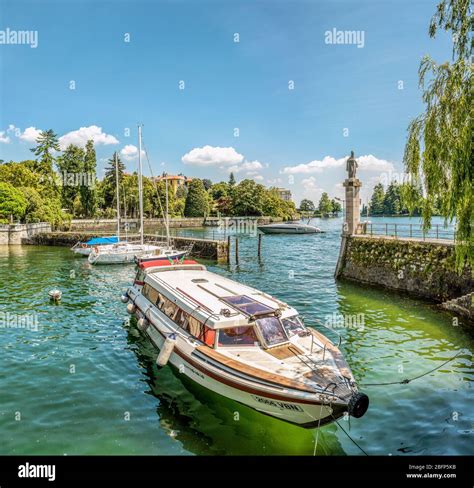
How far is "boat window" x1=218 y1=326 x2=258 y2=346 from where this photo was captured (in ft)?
34.8

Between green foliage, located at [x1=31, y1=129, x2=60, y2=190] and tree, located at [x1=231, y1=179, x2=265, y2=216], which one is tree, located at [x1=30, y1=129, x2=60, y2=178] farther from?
tree, located at [x1=231, y1=179, x2=265, y2=216]

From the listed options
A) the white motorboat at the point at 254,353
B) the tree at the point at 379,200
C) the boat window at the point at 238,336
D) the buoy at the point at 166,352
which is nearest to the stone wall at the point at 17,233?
the white motorboat at the point at 254,353

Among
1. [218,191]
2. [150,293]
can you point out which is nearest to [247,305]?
[150,293]

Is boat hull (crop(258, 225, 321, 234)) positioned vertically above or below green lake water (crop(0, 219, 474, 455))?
above

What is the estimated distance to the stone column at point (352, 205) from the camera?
28.5 metres

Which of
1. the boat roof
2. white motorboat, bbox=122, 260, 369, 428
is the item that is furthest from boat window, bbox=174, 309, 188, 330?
the boat roof

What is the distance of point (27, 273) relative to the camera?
33531mm

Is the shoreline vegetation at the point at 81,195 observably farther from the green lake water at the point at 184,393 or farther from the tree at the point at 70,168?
the green lake water at the point at 184,393

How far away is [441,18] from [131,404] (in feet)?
40.6

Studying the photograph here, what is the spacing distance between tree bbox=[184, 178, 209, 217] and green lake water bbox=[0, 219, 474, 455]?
99.7 metres

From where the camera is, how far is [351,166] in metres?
28.4

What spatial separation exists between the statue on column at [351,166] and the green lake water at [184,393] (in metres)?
10.0
